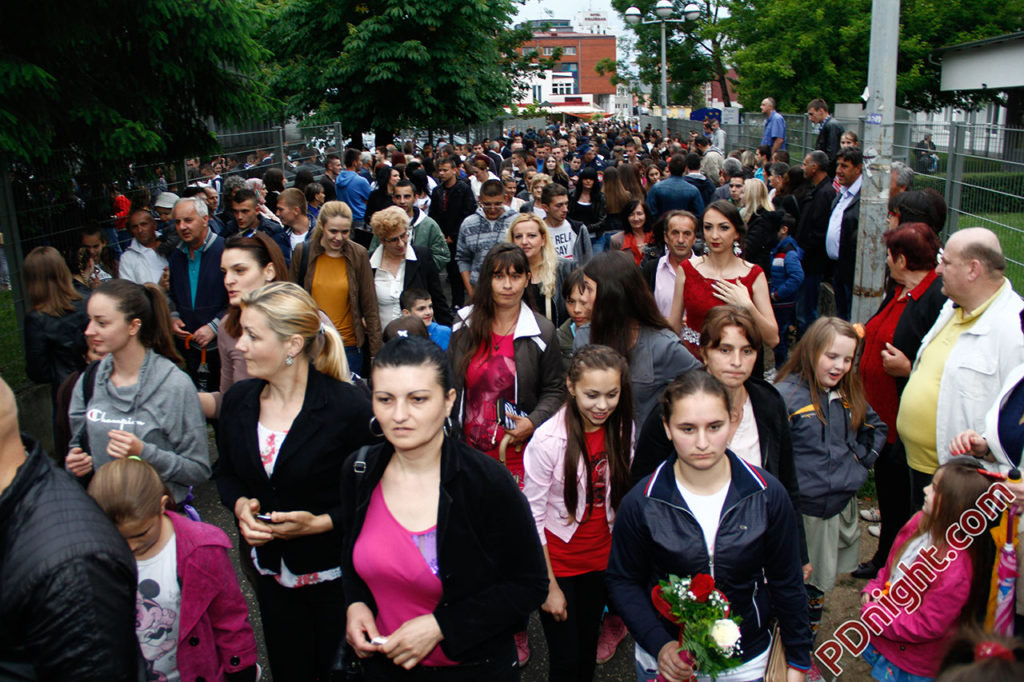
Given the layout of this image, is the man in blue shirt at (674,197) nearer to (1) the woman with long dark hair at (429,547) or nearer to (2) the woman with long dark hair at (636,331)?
(2) the woman with long dark hair at (636,331)

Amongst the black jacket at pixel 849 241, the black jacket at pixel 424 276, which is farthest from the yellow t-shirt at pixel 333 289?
the black jacket at pixel 849 241

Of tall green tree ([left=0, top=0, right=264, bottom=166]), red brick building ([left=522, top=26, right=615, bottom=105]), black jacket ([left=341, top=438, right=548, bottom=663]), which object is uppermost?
red brick building ([left=522, top=26, right=615, bottom=105])

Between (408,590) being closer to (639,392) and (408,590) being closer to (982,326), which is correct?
(639,392)

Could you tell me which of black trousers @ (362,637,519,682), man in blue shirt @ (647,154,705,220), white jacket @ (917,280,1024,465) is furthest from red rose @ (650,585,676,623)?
man in blue shirt @ (647,154,705,220)

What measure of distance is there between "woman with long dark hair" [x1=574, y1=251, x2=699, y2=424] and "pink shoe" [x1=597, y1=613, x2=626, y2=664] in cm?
114

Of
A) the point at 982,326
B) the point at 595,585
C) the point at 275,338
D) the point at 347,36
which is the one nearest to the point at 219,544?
the point at 275,338

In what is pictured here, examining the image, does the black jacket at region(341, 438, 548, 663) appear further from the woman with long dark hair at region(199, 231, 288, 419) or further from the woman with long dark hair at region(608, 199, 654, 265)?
the woman with long dark hair at region(608, 199, 654, 265)

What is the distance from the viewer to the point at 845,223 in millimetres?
7910

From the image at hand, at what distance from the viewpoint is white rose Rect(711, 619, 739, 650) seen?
2502 millimetres

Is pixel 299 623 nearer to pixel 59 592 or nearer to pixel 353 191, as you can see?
pixel 59 592

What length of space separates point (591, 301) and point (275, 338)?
5.80 ft

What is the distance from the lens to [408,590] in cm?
258

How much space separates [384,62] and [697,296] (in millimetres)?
18104

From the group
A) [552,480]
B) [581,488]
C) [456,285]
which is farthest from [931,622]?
[456,285]
